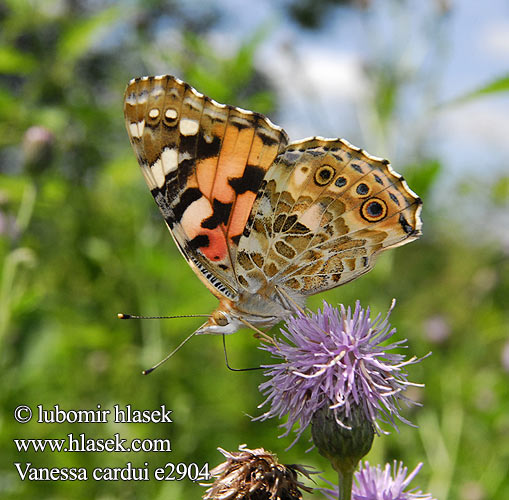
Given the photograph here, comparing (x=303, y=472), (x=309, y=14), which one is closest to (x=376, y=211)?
(x=303, y=472)

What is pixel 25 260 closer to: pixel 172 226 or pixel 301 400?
pixel 172 226

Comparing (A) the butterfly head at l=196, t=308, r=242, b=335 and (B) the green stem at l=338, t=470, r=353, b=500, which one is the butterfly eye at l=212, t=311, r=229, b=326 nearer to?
(A) the butterfly head at l=196, t=308, r=242, b=335

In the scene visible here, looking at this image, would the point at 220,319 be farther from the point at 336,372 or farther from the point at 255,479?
the point at 255,479

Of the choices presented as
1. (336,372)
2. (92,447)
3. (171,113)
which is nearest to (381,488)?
(336,372)

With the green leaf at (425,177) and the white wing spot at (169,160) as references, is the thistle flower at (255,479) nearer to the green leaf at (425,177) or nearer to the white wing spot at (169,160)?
the white wing spot at (169,160)

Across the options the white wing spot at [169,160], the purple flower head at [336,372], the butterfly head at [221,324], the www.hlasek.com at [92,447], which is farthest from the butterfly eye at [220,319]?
the www.hlasek.com at [92,447]

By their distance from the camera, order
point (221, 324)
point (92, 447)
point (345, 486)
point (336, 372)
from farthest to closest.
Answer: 1. point (92, 447)
2. point (221, 324)
3. point (336, 372)
4. point (345, 486)
